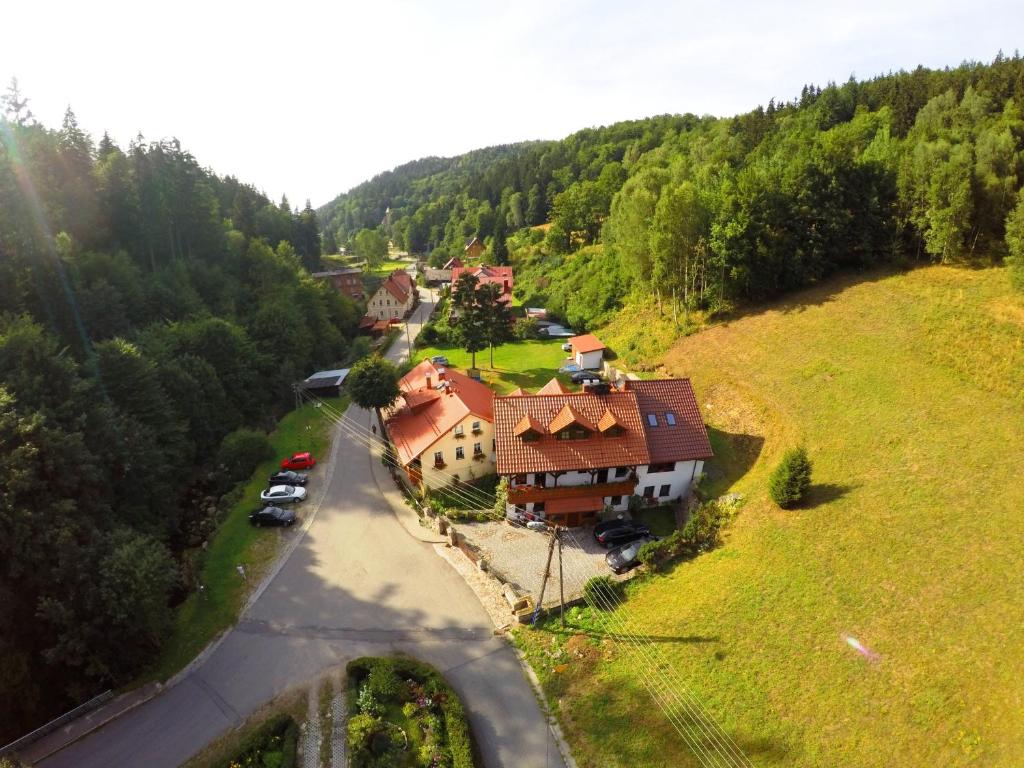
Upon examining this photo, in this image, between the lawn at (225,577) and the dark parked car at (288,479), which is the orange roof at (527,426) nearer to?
the lawn at (225,577)

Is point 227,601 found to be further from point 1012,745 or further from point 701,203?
point 701,203

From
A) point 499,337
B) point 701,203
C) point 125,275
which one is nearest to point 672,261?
point 701,203

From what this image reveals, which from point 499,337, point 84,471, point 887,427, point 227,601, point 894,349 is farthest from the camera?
point 499,337

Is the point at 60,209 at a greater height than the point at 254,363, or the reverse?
the point at 60,209

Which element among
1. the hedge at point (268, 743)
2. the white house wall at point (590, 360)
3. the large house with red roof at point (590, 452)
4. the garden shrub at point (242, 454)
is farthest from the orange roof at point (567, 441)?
the garden shrub at point (242, 454)

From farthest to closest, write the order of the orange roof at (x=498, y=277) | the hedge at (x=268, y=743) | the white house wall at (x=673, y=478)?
the orange roof at (x=498, y=277) < the white house wall at (x=673, y=478) < the hedge at (x=268, y=743)

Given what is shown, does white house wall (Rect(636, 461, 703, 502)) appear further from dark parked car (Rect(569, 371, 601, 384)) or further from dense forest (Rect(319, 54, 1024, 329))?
dense forest (Rect(319, 54, 1024, 329))

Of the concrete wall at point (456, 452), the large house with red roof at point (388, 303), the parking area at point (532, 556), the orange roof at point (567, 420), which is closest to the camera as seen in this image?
the parking area at point (532, 556)
